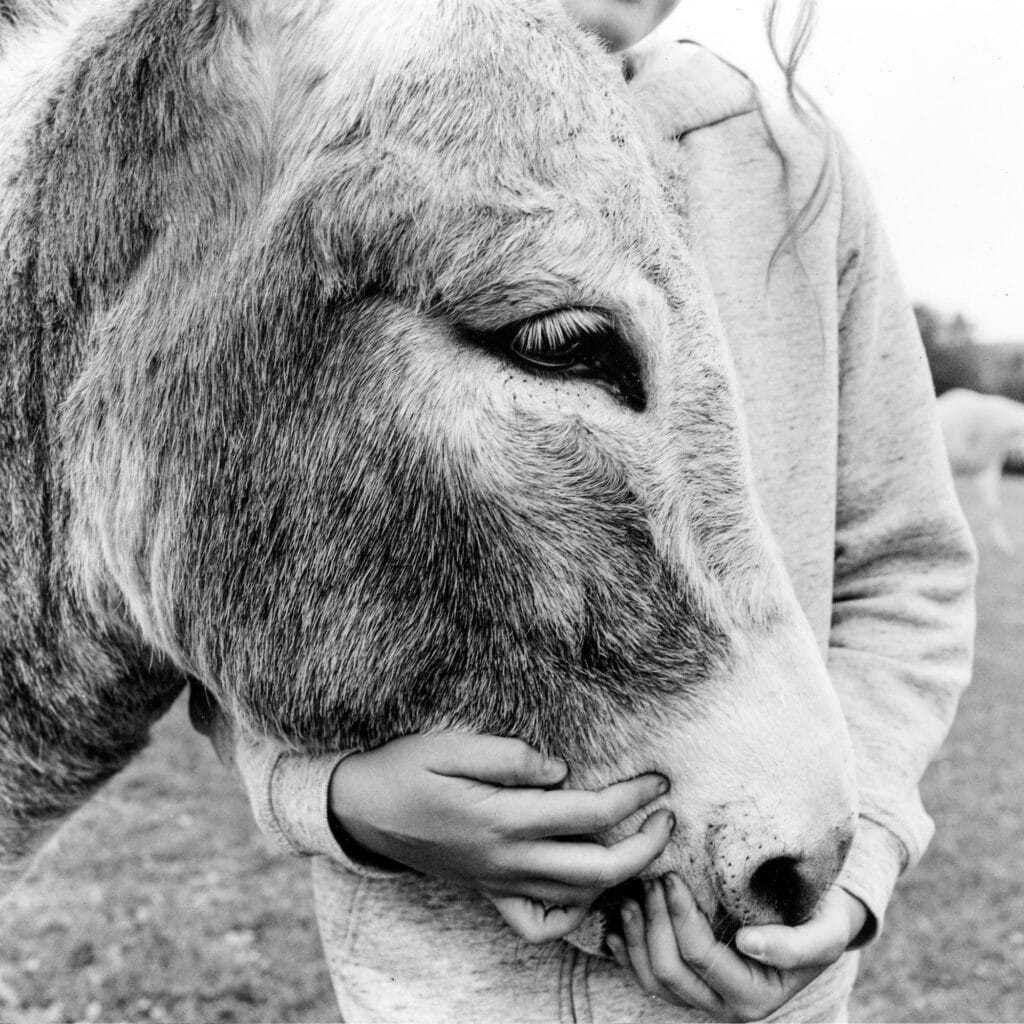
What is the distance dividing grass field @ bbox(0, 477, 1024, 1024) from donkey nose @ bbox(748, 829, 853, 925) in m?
3.71

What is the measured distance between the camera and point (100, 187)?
5.25 ft

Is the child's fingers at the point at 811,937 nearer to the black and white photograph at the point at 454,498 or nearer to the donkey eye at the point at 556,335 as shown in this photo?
the black and white photograph at the point at 454,498

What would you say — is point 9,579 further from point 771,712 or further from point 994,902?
point 994,902

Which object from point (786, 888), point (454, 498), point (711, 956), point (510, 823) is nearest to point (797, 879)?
point (786, 888)

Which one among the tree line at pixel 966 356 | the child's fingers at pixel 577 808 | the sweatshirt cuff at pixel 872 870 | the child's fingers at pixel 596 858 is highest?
the child's fingers at pixel 577 808

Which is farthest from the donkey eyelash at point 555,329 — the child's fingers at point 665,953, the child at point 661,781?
the child's fingers at point 665,953

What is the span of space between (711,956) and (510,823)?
347 millimetres

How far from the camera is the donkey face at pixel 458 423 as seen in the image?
56.4 inches

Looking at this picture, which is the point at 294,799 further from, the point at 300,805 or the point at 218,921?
the point at 218,921

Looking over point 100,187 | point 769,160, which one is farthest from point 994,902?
point 100,187

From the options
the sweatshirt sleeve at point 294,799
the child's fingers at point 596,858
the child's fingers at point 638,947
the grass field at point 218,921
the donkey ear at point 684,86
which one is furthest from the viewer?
the grass field at point 218,921

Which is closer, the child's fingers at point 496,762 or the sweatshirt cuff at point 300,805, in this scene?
the child's fingers at point 496,762

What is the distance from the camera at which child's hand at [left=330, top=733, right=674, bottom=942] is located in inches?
56.0

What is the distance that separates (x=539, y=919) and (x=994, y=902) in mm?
5623
